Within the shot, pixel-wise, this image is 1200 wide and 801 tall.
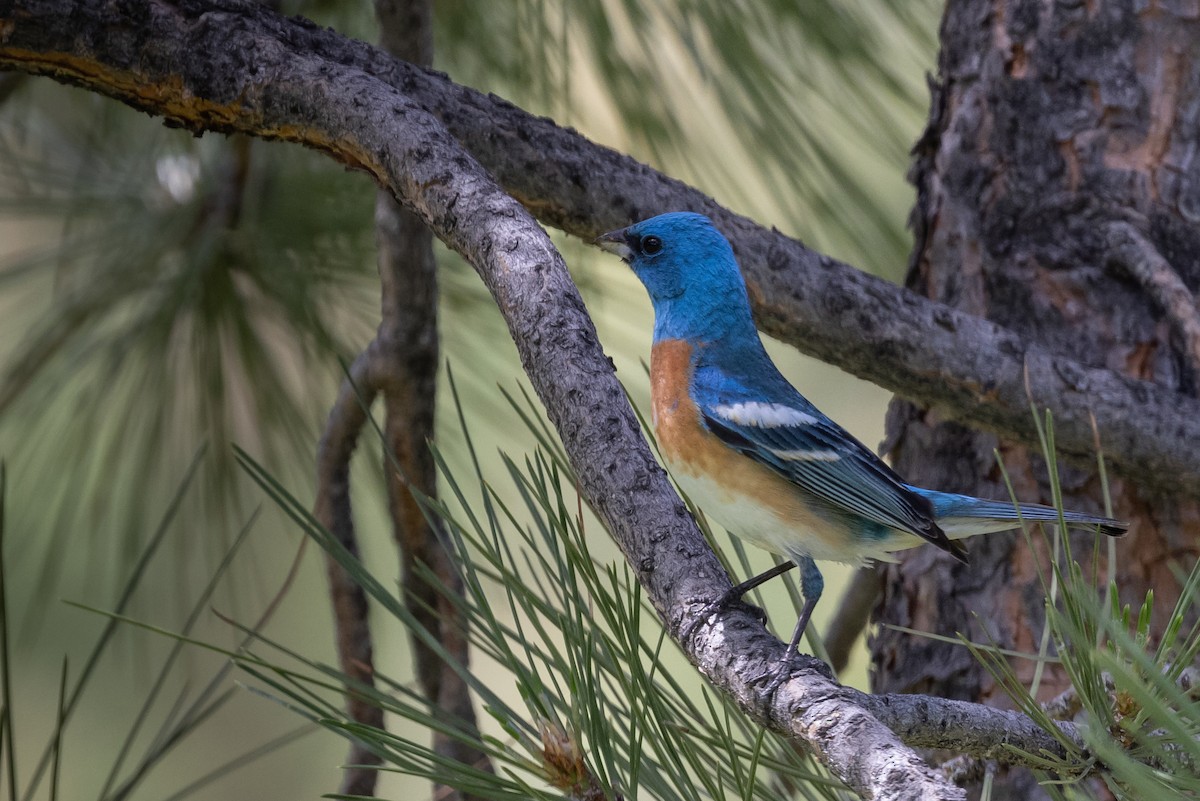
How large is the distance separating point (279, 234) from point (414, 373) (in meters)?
0.84

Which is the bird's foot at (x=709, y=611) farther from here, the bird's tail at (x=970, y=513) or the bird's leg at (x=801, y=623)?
the bird's tail at (x=970, y=513)

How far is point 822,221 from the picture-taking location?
2.98 meters

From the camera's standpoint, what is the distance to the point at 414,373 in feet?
7.66

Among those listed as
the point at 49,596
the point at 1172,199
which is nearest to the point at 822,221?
the point at 1172,199

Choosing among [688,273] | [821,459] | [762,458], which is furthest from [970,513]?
[688,273]

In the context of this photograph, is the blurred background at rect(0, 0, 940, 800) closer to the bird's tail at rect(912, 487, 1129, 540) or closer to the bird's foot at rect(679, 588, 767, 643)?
→ the bird's tail at rect(912, 487, 1129, 540)

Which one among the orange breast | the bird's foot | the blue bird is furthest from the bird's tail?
the bird's foot

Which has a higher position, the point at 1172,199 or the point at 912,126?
the point at 912,126

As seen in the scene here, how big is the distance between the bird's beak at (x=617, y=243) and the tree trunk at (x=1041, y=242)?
852 millimetres

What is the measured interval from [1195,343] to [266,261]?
2155mm

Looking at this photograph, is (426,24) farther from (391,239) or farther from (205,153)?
(205,153)

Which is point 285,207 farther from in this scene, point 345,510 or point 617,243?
point 617,243

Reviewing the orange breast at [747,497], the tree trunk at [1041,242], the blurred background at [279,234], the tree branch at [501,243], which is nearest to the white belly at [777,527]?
the orange breast at [747,497]

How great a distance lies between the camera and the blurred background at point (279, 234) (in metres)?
2.82
